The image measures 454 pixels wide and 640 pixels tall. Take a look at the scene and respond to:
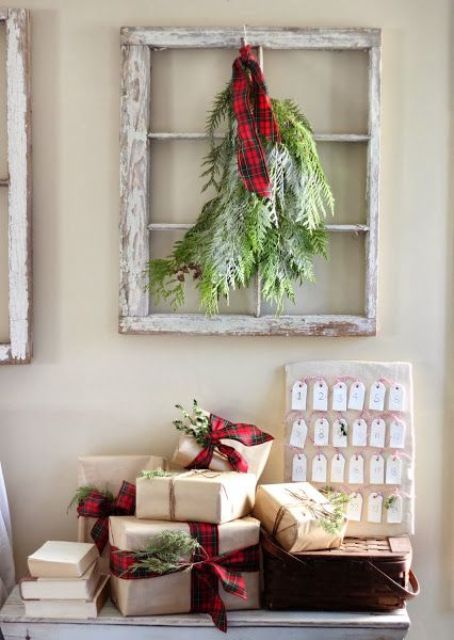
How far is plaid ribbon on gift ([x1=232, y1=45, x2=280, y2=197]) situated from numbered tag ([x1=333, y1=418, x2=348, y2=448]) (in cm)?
69

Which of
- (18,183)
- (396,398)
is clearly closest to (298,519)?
(396,398)

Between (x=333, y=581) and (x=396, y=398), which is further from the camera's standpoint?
(x=396, y=398)

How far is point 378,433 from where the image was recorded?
2.47m

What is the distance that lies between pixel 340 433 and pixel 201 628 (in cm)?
67

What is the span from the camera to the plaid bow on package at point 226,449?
236cm

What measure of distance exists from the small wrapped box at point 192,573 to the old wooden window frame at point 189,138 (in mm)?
574

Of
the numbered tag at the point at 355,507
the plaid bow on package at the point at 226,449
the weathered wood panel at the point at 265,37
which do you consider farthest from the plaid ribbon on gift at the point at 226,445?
the weathered wood panel at the point at 265,37

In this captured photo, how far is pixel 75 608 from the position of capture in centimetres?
218

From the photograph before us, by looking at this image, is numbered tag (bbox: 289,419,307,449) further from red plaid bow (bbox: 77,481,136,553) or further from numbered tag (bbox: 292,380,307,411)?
red plaid bow (bbox: 77,481,136,553)

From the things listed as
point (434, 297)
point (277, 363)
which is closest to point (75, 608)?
point (277, 363)

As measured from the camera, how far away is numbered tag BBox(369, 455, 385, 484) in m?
2.47

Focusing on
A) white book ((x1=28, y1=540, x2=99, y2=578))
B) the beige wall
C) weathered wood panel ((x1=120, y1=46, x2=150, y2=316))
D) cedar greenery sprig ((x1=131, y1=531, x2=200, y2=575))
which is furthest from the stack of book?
weathered wood panel ((x1=120, y1=46, x2=150, y2=316))

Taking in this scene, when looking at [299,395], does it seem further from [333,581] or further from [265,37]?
[265,37]

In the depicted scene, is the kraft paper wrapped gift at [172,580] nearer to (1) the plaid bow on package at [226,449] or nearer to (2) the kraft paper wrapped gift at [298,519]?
(2) the kraft paper wrapped gift at [298,519]
